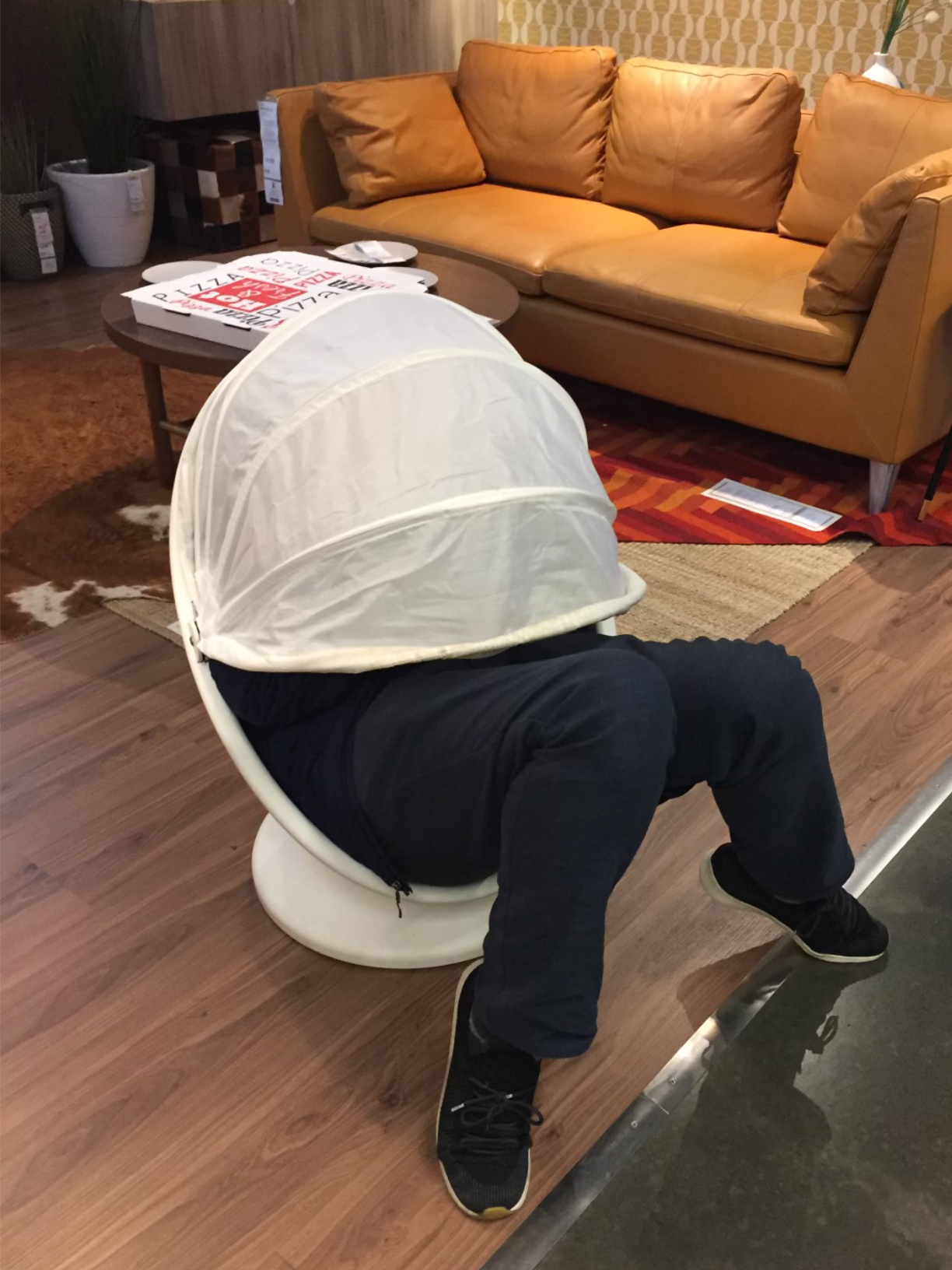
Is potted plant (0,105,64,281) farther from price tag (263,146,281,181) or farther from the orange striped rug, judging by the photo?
the orange striped rug

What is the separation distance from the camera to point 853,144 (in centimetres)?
301

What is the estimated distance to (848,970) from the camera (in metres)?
1.60

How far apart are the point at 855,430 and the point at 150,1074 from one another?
6.87 feet

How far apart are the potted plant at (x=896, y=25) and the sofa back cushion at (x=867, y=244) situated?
2.37 ft

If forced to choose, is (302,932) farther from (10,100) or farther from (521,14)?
(521,14)

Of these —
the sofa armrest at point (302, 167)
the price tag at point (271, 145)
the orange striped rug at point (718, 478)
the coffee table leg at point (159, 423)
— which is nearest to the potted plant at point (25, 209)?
the sofa armrest at point (302, 167)

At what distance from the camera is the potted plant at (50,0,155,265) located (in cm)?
432

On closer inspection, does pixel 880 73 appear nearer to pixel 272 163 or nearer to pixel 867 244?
pixel 867 244

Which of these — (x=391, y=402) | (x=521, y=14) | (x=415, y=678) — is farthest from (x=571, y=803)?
(x=521, y=14)

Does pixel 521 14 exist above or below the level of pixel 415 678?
above

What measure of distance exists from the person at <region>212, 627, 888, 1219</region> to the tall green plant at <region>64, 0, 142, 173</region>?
12.2ft

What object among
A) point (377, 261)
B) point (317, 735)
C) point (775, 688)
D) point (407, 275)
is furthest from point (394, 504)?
point (377, 261)

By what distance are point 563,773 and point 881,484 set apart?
6.24ft

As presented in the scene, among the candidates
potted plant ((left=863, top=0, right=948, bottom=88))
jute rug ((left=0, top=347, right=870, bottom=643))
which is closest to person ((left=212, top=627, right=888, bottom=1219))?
jute rug ((left=0, top=347, right=870, bottom=643))
